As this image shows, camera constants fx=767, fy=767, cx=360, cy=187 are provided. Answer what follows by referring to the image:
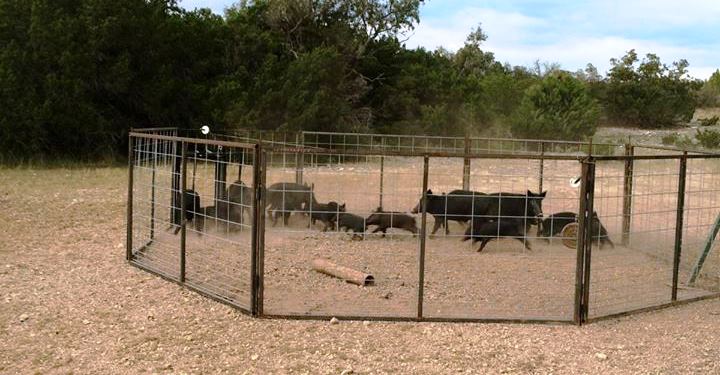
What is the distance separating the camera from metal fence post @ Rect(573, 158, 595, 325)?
6672mm

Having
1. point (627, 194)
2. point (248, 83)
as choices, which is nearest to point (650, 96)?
point (248, 83)

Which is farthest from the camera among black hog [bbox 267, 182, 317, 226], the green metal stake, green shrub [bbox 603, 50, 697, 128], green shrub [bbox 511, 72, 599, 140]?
green shrub [bbox 603, 50, 697, 128]

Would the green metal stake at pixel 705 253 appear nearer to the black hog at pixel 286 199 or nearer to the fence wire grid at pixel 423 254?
the fence wire grid at pixel 423 254

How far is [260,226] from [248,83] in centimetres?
2013

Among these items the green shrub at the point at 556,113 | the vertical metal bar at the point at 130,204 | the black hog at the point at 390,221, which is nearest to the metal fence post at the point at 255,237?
the vertical metal bar at the point at 130,204

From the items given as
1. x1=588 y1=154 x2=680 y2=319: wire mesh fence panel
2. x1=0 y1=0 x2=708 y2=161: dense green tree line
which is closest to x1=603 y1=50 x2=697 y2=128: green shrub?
x1=0 y1=0 x2=708 y2=161: dense green tree line

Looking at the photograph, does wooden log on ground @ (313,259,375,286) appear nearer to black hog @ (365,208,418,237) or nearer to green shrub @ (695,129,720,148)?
black hog @ (365,208,418,237)

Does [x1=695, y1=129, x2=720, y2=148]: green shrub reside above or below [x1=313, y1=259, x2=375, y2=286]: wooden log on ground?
above

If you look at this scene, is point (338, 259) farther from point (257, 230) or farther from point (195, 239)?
point (257, 230)

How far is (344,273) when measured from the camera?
26.2 ft

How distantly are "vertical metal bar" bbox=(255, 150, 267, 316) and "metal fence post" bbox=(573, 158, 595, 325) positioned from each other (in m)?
2.74

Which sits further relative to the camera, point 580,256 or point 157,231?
point 157,231

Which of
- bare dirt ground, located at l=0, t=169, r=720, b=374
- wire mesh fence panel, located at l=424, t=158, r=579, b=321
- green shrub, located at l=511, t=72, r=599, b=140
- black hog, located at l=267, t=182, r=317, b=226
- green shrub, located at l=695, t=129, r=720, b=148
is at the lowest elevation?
bare dirt ground, located at l=0, t=169, r=720, b=374

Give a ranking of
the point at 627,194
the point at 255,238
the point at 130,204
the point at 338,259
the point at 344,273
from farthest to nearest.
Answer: the point at 627,194
the point at 338,259
the point at 130,204
the point at 344,273
the point at 255,238
